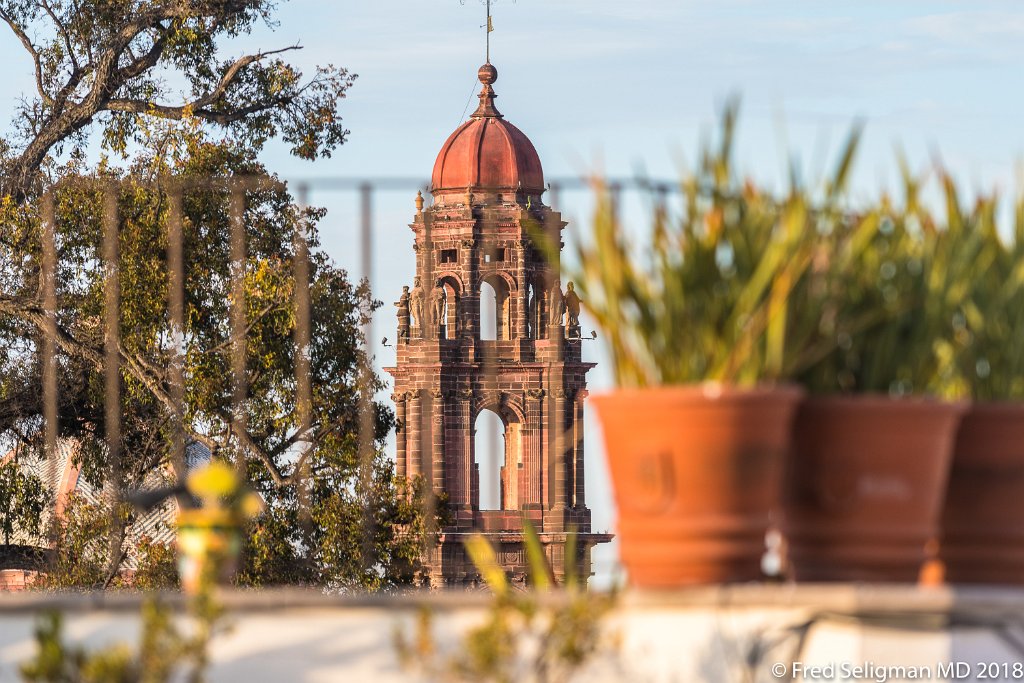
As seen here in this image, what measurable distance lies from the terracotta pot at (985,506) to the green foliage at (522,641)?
2.96ft

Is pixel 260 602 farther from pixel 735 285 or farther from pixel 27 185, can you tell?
pixel 27 185

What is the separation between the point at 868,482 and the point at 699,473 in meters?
0.38

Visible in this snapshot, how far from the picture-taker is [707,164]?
4.01 m

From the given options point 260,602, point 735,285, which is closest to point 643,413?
point 735,285

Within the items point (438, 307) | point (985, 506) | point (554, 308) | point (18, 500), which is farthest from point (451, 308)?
point (985, 506)

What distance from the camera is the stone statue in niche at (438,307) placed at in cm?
5491

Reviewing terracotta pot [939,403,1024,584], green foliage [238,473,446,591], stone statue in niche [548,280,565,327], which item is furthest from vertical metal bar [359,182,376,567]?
stone statue in niche [548,280,565,327]

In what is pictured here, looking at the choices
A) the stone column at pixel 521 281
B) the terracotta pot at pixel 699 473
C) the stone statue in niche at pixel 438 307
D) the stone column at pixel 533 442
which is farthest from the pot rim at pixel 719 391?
the stone column at pixel 533 442

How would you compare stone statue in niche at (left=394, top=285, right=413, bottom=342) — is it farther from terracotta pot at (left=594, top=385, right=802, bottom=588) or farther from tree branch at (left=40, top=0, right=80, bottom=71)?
terracotta pot at (left=594, top=385, right=802, bottom=588)

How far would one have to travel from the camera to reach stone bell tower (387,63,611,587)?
53875mm

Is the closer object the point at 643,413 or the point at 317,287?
the point at 643,413

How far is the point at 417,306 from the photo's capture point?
54.1 metres

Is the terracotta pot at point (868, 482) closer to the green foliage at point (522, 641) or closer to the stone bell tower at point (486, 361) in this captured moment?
the green foliage at point (522, 641)

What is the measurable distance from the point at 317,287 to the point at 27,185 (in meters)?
3.18
